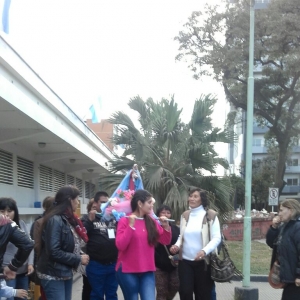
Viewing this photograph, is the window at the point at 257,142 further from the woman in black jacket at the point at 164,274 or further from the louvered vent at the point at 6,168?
the woman in black jacket at the point at 164,274

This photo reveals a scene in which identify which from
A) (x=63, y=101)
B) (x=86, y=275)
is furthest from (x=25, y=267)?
(x=63, y=101)

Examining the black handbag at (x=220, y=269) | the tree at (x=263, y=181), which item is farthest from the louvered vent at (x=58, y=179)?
the tree at (x=263, y=181)

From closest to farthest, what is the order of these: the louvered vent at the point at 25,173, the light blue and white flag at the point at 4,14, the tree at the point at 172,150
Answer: the light blue and white flag at the point at 4,14, the tree at the point at 172,150, the louvered vent at the point at 25,173

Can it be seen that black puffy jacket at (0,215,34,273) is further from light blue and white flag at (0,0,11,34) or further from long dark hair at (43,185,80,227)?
light blue and white flag at (0,0,11,34)

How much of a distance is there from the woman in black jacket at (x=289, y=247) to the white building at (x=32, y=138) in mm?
4352

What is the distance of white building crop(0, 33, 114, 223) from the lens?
8.46 metres

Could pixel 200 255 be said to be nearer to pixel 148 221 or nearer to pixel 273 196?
pixel 148 221

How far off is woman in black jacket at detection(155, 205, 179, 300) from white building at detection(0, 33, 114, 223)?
10.5 feet

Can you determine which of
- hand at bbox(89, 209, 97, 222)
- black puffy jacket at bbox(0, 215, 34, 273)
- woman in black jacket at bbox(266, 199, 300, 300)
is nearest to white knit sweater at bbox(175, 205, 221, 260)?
woman in black jacket at bbox(266, 199, 300, 300)

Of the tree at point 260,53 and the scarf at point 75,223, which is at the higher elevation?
the tree at point 260,53

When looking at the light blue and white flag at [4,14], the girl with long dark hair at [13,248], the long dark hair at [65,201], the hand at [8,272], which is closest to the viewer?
the hand at [8,272]

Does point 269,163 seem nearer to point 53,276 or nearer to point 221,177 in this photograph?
point 221,177

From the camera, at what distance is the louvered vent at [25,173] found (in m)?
13.4

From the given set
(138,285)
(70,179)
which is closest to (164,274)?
(138,285)
